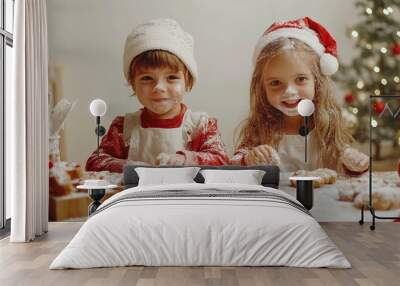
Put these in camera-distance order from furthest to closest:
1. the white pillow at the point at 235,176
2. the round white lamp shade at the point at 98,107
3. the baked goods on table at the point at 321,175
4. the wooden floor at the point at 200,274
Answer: the baked goods on table at the point at 321,175 < the round white lamp shade at the point at 98,107 < the white pillow at the point at 235,176 < the wooden floor at the point at 200,274

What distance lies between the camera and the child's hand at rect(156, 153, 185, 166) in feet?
24.9

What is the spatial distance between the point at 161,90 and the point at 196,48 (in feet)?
2.40

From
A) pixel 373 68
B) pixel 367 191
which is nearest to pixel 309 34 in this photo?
pixel 373 68

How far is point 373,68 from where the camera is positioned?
7.62m

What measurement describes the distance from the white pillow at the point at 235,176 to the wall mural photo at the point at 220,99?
545 millimetres

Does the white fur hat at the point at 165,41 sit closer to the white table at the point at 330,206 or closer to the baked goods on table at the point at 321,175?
the baked goods on table at the point at 321,175

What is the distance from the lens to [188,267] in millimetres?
4586

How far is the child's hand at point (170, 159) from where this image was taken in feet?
24.9

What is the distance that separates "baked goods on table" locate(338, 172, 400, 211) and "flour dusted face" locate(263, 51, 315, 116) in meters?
1.18

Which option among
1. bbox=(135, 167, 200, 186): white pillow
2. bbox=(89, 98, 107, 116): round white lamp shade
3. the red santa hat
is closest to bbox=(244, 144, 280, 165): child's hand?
bbox=(135, 167, 200, 186): white pillow

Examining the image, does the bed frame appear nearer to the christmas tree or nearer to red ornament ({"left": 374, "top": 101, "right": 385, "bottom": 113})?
the christmas tree

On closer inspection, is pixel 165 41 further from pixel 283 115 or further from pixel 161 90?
pixel 283 115

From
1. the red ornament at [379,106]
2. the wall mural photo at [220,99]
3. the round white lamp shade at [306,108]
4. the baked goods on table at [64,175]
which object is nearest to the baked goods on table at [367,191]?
the wall mural photo at [220,99]

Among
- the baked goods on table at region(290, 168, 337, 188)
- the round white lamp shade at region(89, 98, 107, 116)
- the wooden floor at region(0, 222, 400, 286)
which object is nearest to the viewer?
the wooden floor at region(0, 222, 400, 286)
